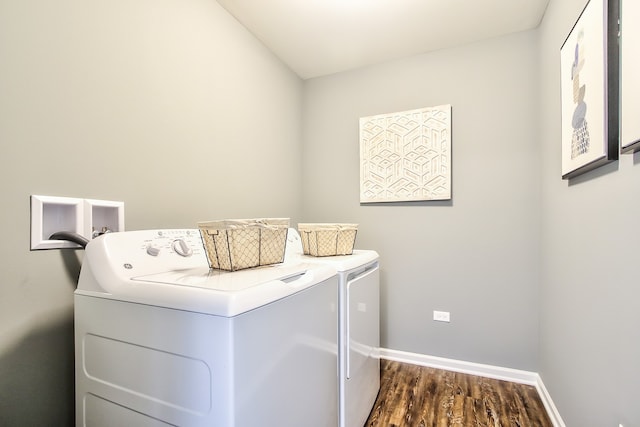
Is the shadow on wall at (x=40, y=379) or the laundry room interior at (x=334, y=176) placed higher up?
the laundry room interior at (x=334, y=176)

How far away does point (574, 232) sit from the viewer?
1423 millimetres

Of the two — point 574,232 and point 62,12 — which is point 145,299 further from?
point 574,232

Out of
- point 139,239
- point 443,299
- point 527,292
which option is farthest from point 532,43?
point 139,239

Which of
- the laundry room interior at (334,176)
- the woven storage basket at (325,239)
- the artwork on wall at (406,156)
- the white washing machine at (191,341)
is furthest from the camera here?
the artwork on wall at (406,156)

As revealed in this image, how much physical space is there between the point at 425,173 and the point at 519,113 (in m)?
0.73

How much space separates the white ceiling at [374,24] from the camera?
184 centimetres

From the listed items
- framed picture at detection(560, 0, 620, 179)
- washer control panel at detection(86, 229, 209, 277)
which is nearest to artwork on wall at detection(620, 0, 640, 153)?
framed picture at detection(560, 0, 620, 179)

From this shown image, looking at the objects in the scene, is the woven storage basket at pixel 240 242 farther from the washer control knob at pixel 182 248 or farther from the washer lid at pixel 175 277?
the washer control knob at pixel 182 248

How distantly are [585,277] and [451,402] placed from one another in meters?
1.11

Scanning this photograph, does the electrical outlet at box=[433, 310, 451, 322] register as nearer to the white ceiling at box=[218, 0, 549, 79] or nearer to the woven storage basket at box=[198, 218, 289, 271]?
Result: the woven storage basket at box=[198, 218, 289, 271]

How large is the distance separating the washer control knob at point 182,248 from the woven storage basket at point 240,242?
0.49 feet

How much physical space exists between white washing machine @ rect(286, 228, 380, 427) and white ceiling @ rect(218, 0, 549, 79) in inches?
54.8

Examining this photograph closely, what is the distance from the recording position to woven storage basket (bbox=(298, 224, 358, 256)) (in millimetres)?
1637

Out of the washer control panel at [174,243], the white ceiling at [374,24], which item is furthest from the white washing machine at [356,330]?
the white ceiling at [374,24]
